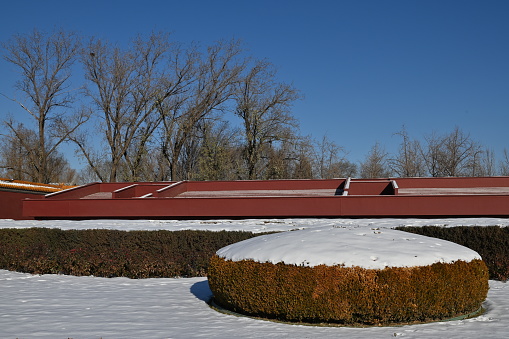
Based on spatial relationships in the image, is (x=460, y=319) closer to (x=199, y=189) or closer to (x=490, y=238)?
(x=490, y=238)

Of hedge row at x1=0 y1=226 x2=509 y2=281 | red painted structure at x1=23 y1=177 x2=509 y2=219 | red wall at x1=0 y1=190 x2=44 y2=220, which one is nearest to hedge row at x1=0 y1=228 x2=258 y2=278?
hedge row at x1=0 y1=226 x2=509 y2=281

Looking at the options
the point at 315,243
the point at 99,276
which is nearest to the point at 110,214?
the point at 99,276

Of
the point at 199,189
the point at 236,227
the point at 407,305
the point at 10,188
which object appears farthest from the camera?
the point at 199,189

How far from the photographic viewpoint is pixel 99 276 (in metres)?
12.0

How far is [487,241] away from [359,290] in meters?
6.99

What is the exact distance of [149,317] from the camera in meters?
7.60

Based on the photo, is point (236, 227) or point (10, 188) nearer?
point (236, 227)

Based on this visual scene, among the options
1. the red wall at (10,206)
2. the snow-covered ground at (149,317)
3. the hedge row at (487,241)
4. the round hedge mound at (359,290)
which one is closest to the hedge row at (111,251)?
the snow-covered ground at (149,317)

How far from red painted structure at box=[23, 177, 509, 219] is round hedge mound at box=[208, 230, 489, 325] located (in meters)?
16.2

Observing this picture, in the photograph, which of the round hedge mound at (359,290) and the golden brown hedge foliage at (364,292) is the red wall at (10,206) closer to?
the round hedge mound at (359,290)

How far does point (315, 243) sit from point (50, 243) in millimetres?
8978

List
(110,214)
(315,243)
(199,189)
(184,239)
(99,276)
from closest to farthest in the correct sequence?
1. (315,243)
2. (99,276)
3. (184,239)
4. (110,214)
5. (199,189)

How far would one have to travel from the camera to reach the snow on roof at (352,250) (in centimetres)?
694

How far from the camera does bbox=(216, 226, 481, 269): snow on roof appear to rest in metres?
6.94
